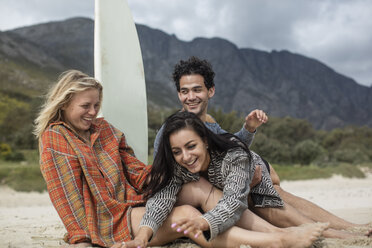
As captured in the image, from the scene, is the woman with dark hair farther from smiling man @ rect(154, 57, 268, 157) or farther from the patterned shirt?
smiling man @ rect(154, 57, 268, 157)

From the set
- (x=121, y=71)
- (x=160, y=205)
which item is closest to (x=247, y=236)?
(x=160, y=205)

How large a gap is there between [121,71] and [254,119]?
184cm

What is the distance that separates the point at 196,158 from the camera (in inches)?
86.4

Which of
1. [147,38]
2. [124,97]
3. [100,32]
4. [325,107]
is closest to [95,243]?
[124,97]

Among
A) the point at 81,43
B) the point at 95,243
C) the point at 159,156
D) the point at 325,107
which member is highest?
the point at 81,43

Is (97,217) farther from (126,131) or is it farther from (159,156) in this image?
(126,131)

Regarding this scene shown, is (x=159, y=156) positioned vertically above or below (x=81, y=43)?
below

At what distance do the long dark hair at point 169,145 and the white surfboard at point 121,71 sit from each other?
4.72 ft

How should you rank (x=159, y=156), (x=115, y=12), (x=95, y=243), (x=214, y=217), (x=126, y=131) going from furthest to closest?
(x=115, y=12) < (x=126, y=131) < (x=159, y=156) < (x=95, y=243) < (x=214, y=217)

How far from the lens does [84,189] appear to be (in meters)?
2.28

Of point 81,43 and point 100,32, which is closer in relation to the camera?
point 100,32

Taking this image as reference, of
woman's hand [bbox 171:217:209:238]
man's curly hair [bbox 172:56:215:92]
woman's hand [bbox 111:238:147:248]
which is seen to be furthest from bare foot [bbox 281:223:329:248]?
man's curly hair [bbox 172:56:215:92]

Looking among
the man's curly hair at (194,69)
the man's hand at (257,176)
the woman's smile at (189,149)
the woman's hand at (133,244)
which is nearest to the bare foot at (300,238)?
the man's hand at (257,176)

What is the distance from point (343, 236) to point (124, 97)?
8.64 ft
